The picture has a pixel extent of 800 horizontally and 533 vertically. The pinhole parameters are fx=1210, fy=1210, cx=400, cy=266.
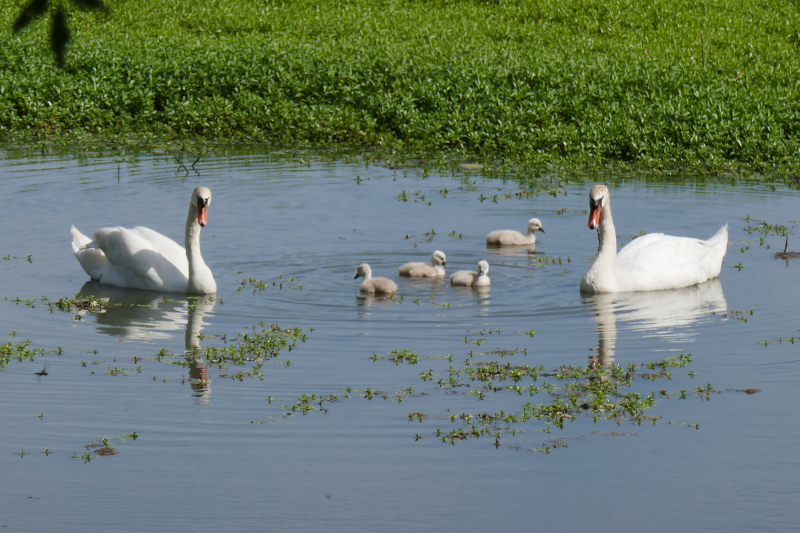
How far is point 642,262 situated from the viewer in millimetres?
12562

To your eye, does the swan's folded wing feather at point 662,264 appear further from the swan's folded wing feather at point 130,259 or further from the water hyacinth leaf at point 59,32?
the water hyacinth leaf at point 59,32

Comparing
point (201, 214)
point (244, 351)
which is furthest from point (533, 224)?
point (244, 351)

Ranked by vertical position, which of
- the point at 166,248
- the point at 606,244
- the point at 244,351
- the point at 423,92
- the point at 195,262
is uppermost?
the point at 423,92

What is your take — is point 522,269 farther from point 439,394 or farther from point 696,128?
point 696,128

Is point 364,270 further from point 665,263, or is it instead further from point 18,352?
point 18,352

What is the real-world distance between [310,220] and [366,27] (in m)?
14.3

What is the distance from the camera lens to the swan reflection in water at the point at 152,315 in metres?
10.6

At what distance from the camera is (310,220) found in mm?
15867

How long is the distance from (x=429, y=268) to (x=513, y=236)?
6.22ft

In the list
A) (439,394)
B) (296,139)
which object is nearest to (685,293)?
(439,394)

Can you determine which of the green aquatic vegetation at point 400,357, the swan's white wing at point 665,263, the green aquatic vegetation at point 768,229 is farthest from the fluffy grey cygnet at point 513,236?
the green aquatic vegetation at point 400,357

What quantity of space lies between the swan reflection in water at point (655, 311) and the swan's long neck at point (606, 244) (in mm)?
320

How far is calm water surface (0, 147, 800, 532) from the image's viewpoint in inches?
Answer: 272

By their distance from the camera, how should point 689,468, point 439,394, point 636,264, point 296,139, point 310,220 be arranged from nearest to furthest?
point 689,468 → point 439,394 → point 636,264 → point 310,220 → point 296,139
